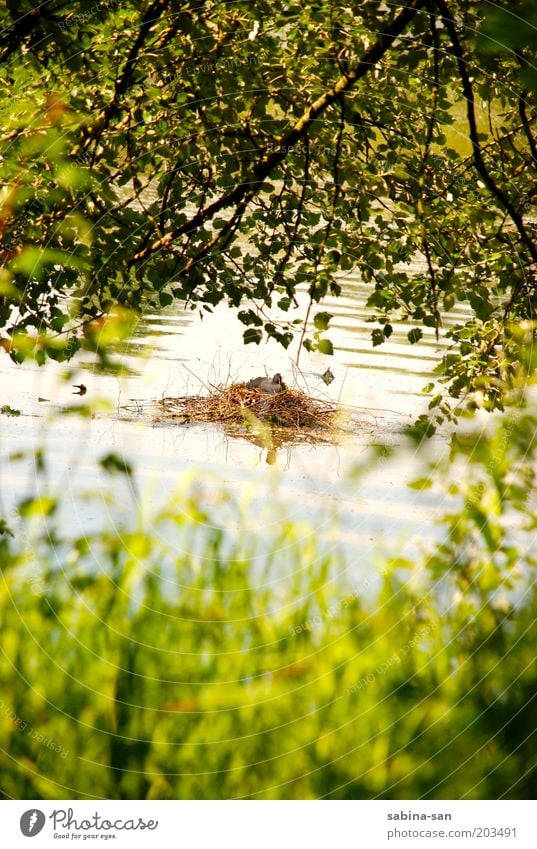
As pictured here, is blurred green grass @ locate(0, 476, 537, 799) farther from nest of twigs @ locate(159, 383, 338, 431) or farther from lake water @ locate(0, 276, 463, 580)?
Result: nest of twigs @ locate(159, 383, 338, 431)

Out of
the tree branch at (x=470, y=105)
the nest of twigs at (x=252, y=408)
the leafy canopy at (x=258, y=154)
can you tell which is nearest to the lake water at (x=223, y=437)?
the nest of twigs at (x=252, y=408)

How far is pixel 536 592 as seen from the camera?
342 centimetres

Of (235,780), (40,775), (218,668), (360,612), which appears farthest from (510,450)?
(40,775)

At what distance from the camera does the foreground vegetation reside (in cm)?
265

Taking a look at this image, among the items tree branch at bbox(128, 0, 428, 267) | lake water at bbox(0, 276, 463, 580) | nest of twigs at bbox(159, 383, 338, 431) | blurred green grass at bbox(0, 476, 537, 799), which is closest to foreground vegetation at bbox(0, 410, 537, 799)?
blurred green grass at bbox(0, 476, 537, 799)

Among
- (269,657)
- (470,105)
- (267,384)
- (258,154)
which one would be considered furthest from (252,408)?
(269,657)

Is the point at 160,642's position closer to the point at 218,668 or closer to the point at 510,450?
the point at 218,668

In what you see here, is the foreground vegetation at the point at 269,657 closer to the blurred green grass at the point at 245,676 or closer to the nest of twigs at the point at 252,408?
the blurred green grass at the point at 245,676

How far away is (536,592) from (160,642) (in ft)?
3.90
